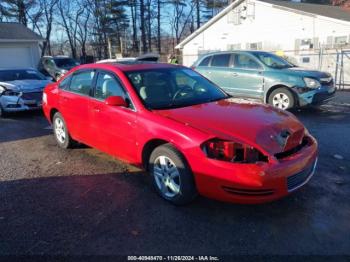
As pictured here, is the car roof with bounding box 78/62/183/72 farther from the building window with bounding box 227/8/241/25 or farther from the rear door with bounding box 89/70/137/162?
the building window with bounding box 227/8/241/25

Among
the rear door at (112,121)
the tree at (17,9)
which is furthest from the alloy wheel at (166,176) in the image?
the tree at (17,9)

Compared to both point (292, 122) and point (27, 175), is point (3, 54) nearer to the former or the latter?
point (27, 175)

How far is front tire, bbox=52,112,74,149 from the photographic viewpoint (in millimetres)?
6098

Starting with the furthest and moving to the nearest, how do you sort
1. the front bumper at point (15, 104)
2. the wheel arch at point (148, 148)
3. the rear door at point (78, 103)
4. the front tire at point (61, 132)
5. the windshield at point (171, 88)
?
1. the front bumper at point (15, 104)
2. the front tire at point (61, 132)
3. the rear door at point (78, 103)
4. the windshield at point (171, 88)
5. the wheel arch at point (148, 148)

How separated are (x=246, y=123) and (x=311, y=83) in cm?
586

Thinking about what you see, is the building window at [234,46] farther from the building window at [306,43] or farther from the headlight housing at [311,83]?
the headlight housing at [311,83]

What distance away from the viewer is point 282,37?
72.0 ft

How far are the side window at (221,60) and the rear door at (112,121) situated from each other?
18.7ft

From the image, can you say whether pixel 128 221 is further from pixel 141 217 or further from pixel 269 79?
pixel 269 79

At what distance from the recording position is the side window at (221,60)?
1009 cm

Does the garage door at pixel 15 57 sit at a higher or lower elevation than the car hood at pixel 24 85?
higher

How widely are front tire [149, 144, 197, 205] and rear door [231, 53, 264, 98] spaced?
604cm

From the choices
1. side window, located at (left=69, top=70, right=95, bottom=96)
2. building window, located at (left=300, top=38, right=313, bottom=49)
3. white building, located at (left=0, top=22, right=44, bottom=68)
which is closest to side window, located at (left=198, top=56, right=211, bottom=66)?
side window, located at (left=69, top=70, right=95, bottom=96)

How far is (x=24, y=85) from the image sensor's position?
9938 millimetres
